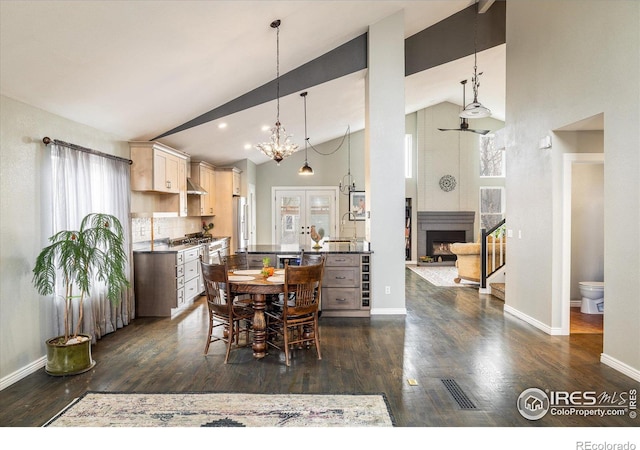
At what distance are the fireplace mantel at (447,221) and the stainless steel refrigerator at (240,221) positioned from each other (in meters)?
4.73

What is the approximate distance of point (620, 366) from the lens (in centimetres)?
357

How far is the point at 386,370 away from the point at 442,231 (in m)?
8.27

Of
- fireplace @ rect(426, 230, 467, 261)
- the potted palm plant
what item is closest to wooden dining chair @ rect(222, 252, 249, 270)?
the potted palm plant

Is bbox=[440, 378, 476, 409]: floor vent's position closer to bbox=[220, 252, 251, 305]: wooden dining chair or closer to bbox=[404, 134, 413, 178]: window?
bbox=[220, 252, 251, 305]: wooden dining chair

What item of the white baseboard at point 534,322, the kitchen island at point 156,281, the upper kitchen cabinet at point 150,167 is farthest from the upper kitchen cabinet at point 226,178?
the white baseboard at point 534,322

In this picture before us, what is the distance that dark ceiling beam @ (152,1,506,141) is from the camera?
6035 mm

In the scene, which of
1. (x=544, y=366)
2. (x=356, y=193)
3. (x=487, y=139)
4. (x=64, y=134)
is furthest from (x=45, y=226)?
(x=487, y=139)

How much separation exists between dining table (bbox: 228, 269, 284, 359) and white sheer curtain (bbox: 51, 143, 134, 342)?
1673 millimetres

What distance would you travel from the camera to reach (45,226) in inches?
151

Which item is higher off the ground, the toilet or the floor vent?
the toilet

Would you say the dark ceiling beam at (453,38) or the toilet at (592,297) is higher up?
the dark ceiling beam at (453,38)

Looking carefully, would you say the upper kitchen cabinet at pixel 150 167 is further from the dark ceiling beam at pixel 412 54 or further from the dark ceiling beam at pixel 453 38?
the dark ceiling beam at pixel 453 38

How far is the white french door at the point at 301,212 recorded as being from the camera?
11.4 metres

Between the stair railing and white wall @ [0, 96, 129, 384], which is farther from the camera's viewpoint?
the stair railing
